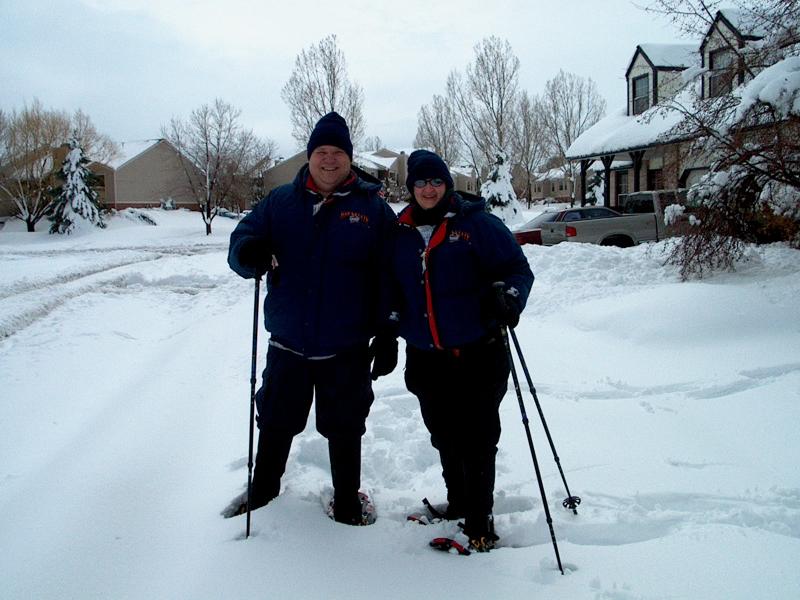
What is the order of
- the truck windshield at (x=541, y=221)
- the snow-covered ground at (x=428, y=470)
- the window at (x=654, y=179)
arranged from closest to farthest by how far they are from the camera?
1. the snow-covered ground at (x=428, y=470)
2. the truck windshield at (x=541, y=221)
3. the window at (x=654, y=179)

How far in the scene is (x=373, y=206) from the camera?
2.95m

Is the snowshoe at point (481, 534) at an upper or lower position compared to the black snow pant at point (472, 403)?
lower

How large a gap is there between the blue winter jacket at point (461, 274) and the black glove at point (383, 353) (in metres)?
0.17

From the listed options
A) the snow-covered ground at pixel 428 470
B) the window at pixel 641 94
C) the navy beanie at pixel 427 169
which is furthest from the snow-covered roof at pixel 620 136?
the navy beanie at pixel 427 169

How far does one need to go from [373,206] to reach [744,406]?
329 centimetres

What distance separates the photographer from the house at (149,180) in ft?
141

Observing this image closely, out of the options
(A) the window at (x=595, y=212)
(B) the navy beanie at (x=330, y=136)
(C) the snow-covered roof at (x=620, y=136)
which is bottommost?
(B) the navy beanie at (x=330, y=136)

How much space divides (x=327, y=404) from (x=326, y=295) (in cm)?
57

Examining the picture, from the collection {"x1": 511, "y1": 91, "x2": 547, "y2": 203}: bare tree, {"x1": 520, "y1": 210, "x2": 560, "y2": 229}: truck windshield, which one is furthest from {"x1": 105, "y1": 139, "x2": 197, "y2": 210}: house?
{"x1": 520, "y1": 210, "x2": 560, "y2": 229}: truck windshield

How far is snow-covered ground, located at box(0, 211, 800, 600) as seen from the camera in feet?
8.10

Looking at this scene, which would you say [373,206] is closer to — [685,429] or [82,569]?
[82,569]

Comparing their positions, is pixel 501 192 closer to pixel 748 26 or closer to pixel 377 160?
pixel 748 26

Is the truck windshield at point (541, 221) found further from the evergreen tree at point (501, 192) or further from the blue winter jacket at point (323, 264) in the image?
the blue winter jacket at point (323, 264)

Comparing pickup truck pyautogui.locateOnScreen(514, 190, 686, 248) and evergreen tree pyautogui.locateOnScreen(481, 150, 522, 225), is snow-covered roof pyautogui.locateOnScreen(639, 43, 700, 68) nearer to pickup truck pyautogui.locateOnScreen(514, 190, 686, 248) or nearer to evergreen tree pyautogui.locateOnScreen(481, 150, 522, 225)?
evergreen tree pyautogui.locateOnScreen(481, 150, 522, 225)
